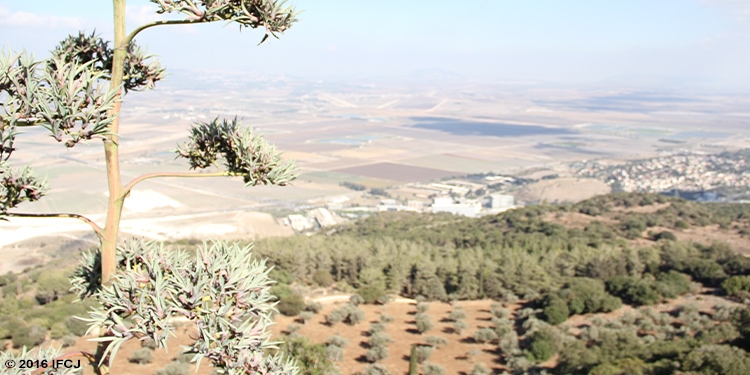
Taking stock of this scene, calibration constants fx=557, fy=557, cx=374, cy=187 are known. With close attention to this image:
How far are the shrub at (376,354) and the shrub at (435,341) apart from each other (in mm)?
1608

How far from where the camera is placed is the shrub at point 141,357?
35.9 feet

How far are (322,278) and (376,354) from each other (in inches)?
322

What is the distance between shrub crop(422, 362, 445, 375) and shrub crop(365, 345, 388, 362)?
106 centimetres

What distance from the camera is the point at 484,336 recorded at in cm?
1437

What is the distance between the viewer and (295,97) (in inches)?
7790

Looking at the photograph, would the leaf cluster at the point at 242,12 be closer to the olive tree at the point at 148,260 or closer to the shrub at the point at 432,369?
Answer: the olive tree at the point at 148,260

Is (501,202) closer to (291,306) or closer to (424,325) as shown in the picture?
(424,325)

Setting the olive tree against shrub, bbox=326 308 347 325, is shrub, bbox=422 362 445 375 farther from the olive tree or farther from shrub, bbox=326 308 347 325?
the olive tree

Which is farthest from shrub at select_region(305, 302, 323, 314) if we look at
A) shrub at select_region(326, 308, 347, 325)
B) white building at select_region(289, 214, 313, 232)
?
white building at select_region(289, 214, 313, 232)

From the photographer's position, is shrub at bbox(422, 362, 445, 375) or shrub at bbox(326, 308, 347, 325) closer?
shrub at bbox(422, 362, 445, 375)

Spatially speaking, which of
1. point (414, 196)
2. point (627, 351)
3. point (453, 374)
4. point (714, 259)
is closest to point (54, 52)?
point (453, 374)

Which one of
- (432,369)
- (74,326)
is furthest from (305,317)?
(74,326)

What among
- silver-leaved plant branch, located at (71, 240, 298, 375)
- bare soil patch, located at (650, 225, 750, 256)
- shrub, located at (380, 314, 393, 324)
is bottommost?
bare soil patch, located at (650, 225, 750, 256)

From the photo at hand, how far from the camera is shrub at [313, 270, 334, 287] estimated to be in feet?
66.6
